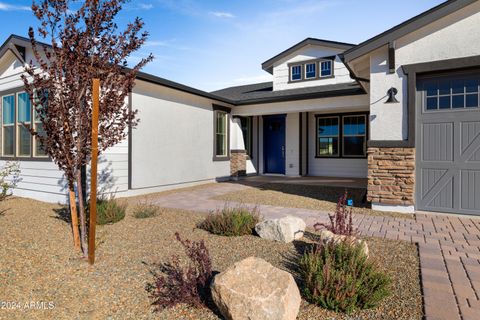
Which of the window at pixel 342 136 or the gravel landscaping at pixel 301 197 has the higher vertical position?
the window at pixel 342 136

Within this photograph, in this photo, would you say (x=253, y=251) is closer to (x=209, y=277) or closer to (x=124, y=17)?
(x=209, y=277)

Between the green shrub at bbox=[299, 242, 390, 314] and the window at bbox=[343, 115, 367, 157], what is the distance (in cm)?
1033

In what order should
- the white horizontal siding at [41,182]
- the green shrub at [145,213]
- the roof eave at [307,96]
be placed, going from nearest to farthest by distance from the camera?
the green shrub at [145,213]
the white horizontal siding at [41,182]
the roof eave at [307,96]

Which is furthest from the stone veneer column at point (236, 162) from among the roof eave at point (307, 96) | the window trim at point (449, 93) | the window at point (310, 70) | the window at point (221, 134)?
the window trim at point (449, 93)

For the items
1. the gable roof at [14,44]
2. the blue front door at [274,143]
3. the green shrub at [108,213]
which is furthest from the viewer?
the blue front door at [274,143]

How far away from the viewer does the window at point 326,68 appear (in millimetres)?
13109

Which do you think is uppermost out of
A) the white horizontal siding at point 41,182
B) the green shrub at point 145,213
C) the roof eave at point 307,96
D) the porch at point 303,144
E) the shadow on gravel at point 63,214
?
the roof eave at point 307,96

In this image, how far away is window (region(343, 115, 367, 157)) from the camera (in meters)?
12.5

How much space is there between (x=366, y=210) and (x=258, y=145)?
8.19 meters

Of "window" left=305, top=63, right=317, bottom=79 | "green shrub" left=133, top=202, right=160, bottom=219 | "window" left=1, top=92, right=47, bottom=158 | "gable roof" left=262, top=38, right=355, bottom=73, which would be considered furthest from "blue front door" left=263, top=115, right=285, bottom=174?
"window" left=1, top=92, right=47, bottom=158

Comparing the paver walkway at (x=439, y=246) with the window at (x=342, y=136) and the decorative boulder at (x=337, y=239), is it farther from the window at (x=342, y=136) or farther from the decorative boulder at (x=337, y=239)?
the window at (x=342, y=136)

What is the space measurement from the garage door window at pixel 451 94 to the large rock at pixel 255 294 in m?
5.49

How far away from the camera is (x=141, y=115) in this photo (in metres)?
8.71

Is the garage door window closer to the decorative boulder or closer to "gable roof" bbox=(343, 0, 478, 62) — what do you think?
"gable roof" bbox=(343, 0, 478, 62)
